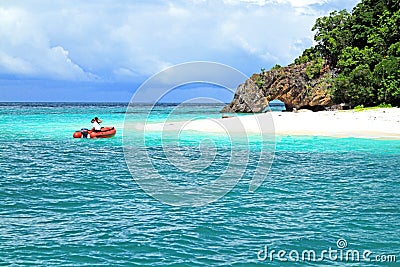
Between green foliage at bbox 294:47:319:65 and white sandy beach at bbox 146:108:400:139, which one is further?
green foliage at bbox 294:47:319:65

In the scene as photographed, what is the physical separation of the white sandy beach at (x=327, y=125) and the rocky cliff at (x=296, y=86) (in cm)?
1567

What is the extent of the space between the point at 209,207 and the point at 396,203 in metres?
5.16

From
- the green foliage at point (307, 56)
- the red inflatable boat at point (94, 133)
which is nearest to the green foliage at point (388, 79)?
the green foliage at point (307, 56)

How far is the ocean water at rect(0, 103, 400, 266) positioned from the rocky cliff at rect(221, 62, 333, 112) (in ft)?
134

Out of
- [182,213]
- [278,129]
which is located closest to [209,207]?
[182,213]

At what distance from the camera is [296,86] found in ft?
201

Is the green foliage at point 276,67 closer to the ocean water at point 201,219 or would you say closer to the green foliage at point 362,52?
the green foliage at point 362,52

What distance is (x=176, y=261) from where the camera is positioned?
27.9 feet

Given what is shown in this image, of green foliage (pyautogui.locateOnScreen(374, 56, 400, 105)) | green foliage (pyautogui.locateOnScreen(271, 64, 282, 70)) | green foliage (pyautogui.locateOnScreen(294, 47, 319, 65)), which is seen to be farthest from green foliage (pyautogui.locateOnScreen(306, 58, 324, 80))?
green foliage (pyautogui.locateOnScreen(374, 56, 400, 105))

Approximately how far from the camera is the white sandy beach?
3209cm

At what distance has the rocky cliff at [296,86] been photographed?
5890cm

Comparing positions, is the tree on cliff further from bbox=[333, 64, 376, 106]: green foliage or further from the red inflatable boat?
the red inflatable boat

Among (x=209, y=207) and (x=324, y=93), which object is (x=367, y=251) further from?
(x=324, y=93)

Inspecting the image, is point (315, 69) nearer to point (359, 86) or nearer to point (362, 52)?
point (362, 52)
